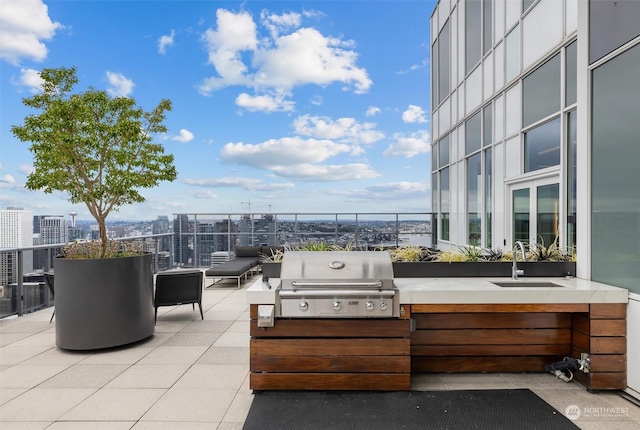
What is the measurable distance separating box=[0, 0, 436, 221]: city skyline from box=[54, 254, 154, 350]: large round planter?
402 centimetres

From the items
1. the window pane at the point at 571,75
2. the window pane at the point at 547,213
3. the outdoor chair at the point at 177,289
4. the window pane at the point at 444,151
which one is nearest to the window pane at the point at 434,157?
the window pane at the point at 444,151

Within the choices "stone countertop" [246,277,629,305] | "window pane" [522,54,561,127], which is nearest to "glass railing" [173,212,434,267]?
"window pane" [522,54,561,127]

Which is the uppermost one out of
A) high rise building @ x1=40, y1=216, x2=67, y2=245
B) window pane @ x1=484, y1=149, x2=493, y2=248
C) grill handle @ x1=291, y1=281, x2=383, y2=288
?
window pane @ x1=484, y1=149, x2=493, y2=248

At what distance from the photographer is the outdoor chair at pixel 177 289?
16.0ft

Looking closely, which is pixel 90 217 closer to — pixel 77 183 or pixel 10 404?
pixel 77 183

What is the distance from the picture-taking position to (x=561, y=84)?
4.93 metres

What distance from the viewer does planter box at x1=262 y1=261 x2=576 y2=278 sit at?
3465 millimetres

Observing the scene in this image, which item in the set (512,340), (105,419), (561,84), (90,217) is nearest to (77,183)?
(90,217)

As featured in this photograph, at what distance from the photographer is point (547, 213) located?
5352 millimetres

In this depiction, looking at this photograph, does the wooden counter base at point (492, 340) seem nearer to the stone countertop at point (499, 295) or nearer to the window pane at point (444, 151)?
the stone countertop at point (499, 295)

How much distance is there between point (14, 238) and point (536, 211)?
24.4 feet

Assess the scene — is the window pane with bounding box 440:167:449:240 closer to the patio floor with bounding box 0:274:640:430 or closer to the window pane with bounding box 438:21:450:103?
the window pane with bounding box 438:21:450:103

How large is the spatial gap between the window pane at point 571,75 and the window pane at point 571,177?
0.18 meters
